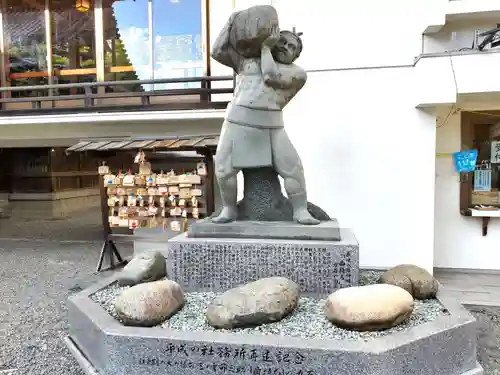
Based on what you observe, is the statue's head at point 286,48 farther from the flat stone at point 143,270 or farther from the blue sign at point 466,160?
the blue sign at point 466,160

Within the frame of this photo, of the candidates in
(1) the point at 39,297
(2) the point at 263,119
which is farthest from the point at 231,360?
(1) the point at 39,297

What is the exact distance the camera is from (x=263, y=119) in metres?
3.46

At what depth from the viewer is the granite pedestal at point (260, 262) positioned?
3.15 metres

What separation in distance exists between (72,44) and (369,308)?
8922mm

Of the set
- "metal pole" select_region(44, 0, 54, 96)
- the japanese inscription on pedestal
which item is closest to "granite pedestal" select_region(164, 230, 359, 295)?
the japanese inscription on pedestal

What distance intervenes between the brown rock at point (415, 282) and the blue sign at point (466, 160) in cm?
330

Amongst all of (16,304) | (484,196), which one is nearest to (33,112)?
(16,304)

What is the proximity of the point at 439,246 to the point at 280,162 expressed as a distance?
3999mm

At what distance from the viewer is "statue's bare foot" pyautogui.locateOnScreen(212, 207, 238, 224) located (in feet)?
11.9

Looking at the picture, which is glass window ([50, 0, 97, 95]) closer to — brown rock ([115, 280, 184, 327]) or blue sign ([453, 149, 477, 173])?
brown rock ([115, 280, 184, 327])

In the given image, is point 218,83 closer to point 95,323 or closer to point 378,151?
point 378,151

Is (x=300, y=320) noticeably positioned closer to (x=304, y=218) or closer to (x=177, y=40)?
(x=304, y=218)

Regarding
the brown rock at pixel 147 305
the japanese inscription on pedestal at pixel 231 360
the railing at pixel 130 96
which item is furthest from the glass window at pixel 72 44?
the japanese inscription on pedestal at pixel 231 360

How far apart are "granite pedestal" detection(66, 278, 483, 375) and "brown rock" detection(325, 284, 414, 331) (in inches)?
5.2
